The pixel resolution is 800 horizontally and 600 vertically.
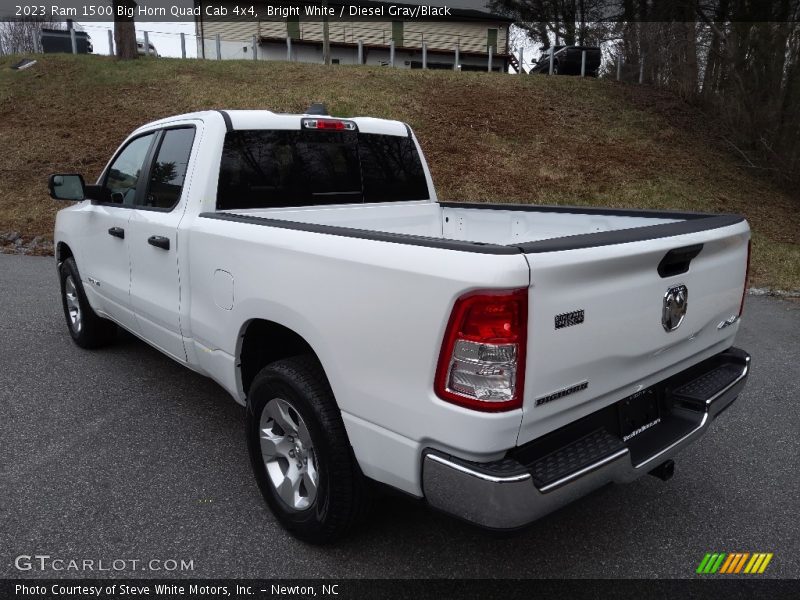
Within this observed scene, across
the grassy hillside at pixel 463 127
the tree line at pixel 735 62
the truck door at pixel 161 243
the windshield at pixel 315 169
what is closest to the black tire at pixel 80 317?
the truck door at pixel 161 243

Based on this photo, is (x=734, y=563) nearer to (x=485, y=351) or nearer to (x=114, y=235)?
(x=485, y=351)

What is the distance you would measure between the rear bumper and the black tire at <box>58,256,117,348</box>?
4043 mm

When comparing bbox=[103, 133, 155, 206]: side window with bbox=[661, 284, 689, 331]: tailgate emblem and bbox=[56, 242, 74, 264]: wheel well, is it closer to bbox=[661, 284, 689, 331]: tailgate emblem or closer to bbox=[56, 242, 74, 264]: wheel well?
bbox=[56, 242, 74, 264]: wheel well

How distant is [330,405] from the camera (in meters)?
2.42

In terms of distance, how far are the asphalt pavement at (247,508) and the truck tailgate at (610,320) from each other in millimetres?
417

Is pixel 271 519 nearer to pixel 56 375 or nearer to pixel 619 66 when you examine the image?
pixel 56 375

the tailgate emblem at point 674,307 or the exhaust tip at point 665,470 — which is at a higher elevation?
the tailgate emblem at point 674,307

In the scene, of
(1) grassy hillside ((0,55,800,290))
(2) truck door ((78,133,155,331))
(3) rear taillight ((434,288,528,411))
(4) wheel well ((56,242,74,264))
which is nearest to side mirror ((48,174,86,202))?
(2) truck door ((78,133,155,331))

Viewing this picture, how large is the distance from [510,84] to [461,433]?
20946 millimetres

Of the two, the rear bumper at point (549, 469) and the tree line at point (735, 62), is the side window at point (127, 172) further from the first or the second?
the tree line at point (735, 62)

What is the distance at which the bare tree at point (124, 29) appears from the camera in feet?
63.5

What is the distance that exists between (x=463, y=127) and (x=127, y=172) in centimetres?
1434

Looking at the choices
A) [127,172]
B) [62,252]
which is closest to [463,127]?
[62,252]

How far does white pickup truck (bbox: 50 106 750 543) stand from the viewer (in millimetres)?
1921
